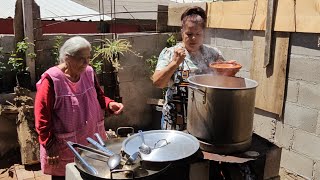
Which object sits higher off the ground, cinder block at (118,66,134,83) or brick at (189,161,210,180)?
cinder block at (118,66,134,83)

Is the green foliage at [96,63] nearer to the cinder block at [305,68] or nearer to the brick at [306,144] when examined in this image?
the cinder block at [305,68]

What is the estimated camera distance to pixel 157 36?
5.45 metres

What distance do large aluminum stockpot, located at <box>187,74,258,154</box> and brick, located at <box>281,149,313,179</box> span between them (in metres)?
2.08

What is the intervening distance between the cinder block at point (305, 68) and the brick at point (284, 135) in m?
0.65

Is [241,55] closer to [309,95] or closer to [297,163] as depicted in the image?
[309,95]

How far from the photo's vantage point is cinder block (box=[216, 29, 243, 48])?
4352 millimetres

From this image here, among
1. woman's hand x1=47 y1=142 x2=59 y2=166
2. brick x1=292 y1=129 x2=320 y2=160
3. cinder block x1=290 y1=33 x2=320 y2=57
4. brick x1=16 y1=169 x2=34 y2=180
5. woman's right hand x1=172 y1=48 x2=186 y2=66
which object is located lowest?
brick x1=16 y1=169 x2=34 y2=180

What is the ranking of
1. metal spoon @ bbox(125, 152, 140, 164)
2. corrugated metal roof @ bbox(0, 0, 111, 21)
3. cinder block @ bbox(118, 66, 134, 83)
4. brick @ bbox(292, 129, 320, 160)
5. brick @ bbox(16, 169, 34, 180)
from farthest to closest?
corrugated metal roof @ bbox(0, 0, 111, 21) < cinder block @ bbox(118, 66, 134, 83) < brick @ bbox(16, 169, 34, 180) < brick @ bbox(292, 129, 320, 160) < metal spoon @ bbox(125, 152, 140, 164)

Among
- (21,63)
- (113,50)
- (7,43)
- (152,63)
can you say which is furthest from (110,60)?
(7,43)

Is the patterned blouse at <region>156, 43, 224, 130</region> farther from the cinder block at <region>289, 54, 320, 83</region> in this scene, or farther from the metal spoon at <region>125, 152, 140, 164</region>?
the cinder block at <region>289, 54, 320, 83</region>

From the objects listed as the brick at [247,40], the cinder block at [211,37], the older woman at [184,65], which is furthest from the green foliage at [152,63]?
the older woman at [184,65]

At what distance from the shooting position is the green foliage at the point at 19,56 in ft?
14.3

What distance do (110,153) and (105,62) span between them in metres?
3.47

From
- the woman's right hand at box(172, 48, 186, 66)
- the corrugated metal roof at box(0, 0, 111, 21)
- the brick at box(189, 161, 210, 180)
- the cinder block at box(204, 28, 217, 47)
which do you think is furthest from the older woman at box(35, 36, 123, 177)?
the corrugated metal roof at box(0, 0, 111, 21)
